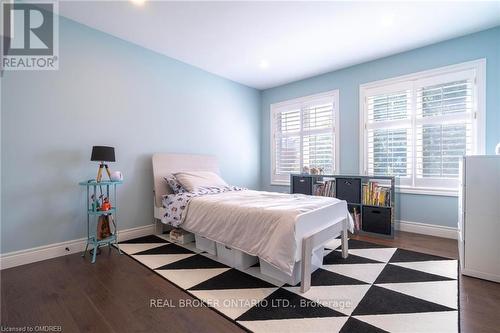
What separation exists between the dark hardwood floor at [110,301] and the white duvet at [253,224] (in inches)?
22.5

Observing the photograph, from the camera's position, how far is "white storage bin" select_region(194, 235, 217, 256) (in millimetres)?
2633

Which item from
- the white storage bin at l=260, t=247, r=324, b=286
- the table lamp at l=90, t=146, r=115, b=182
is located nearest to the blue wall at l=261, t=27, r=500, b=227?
the white storage bin at l=260, t=247, r=324, b=286

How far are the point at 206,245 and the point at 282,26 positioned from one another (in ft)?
8.83

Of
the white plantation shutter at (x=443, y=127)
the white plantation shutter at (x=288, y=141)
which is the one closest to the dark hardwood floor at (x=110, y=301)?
the white plantation shutter at (x=443, y=127)

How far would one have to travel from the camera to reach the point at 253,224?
2.08 meters

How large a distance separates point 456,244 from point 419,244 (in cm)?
45

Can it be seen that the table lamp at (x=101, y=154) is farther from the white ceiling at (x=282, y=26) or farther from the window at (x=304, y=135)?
the window at (x=304, y=135)

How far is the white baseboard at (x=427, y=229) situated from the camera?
3.14m

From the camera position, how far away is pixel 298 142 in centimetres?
476

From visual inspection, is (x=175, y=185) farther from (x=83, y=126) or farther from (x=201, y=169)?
(x=83, y=126)

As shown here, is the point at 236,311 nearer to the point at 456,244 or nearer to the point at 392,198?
the point at 392,198

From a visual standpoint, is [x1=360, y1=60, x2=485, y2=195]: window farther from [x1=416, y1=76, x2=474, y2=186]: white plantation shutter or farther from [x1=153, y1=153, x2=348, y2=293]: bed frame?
[x1=153, y1=153, x2=348, y2=293]: bed frame

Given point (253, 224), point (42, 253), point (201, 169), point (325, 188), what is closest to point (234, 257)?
point (253, 224)

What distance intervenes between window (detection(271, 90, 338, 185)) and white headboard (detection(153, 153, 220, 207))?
159 cm
